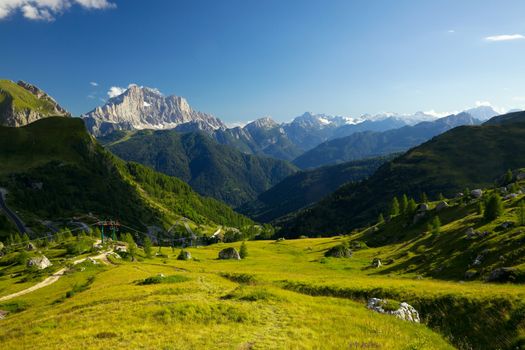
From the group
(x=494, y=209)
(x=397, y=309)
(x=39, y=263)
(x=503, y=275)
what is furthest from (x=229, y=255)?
(x=397, y=309)

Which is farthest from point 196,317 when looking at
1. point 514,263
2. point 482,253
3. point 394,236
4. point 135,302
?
point 394,236

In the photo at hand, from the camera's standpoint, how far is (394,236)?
119 metres

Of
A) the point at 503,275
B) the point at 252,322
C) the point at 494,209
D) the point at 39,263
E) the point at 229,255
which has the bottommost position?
the point at 229,255

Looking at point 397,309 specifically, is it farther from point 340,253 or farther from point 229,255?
point 229,255

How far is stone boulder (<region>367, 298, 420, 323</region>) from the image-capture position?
27.5 meters

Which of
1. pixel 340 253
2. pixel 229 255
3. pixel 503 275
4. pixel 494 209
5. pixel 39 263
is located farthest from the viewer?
pixel 229 255

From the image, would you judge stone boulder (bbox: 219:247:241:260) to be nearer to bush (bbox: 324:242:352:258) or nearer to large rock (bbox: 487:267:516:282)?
bush (bbox: 324:242:352:258)

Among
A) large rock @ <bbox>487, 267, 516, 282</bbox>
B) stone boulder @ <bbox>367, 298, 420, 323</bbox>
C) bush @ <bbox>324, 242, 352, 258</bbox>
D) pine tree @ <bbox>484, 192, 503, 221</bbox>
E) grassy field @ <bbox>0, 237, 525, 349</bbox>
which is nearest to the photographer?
grassy field @ <bbox>0, 237, 525, 349</bbox>

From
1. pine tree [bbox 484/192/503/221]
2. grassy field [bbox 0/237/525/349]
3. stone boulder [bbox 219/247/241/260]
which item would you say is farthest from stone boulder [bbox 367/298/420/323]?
stone boulder [bbox 219/247/241/260]

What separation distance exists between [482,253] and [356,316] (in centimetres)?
4292

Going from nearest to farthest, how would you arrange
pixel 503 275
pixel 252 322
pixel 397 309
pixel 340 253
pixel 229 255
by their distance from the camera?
pixel 252 322 → pixel 397 309 → pixel 503 275 → pixel 340 253 → pixel 229 255

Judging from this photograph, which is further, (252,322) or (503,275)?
(503,275)

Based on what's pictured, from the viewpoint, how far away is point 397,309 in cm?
2831

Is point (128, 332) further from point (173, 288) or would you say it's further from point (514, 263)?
point (514, 263)
